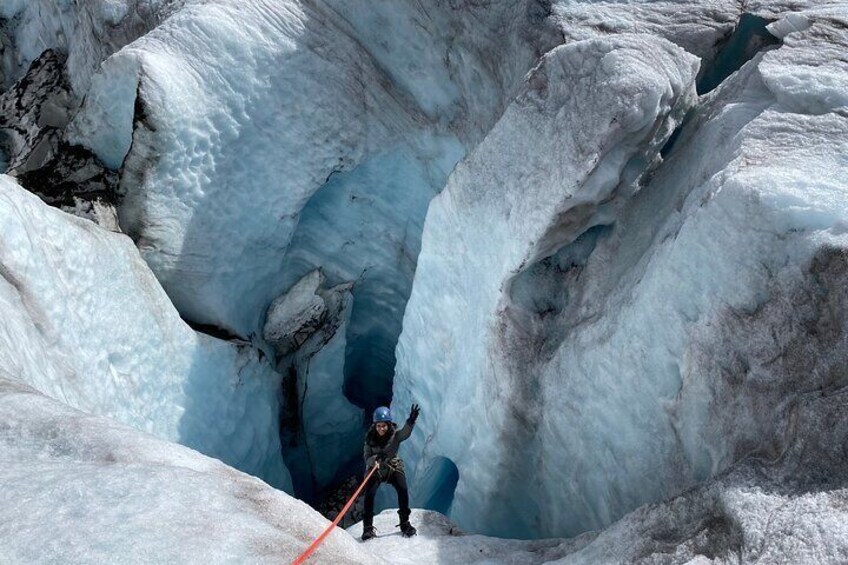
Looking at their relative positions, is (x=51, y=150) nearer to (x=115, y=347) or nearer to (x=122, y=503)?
(x=115, y=347)

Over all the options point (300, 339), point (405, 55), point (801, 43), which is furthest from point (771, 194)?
point (300, 339)

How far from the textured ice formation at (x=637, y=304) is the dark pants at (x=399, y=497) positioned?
0.82 m

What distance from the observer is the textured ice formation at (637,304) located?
3.54 m

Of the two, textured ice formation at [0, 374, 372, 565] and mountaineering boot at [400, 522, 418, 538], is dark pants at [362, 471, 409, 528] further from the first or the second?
textured ice formation at [0, 374, 372, 565]

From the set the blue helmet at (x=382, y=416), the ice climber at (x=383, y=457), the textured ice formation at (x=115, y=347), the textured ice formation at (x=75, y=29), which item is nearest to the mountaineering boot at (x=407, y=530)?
the ice climber at (x=383, y=457)

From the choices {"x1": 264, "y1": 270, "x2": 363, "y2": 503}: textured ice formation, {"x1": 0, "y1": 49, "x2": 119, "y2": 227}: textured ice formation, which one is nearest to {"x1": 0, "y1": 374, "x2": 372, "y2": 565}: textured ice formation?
{"x1": 0, "y1": 49, "x2": 119, "y2": 227}: textured ice formation

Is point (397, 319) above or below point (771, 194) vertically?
below

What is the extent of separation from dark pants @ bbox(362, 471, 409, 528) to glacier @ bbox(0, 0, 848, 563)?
0.58 ft

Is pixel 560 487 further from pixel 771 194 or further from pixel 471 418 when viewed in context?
pixel 771 194

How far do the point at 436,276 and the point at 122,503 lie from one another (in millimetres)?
3550

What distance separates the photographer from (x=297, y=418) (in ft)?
25.5

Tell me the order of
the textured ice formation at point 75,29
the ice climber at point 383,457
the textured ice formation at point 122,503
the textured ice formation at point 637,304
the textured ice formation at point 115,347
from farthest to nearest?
the textured ice formation at point 75,29 < the ice climber at point 383,457 < the textured ice formation at point 115,347 < the textured ice formation at point 637,304 < the textured ice formation at point 122,503

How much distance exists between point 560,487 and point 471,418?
0.92m

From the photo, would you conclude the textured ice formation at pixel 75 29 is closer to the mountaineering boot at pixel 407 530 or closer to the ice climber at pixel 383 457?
the ice climber at pixel 383 457
